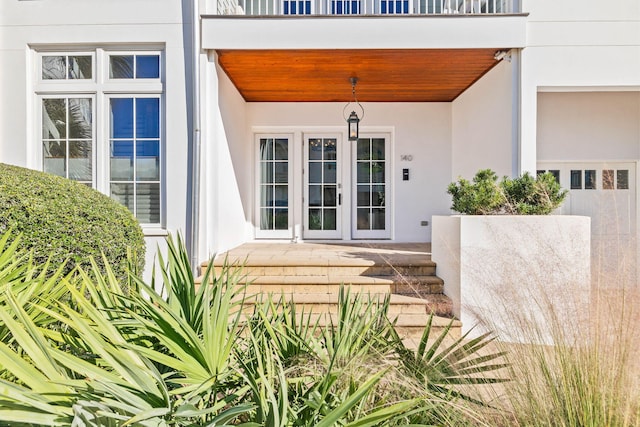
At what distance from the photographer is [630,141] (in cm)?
625

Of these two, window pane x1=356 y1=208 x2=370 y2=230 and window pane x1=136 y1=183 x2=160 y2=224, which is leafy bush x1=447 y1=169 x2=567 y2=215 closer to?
window pane x1=356 y1=208 x2=370 y2=230

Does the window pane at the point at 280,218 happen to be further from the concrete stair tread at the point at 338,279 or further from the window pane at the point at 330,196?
the concrete stair tread at the point at 338,279

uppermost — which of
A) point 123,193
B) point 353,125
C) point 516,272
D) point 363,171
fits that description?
point 353,125

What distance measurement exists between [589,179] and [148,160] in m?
7.23

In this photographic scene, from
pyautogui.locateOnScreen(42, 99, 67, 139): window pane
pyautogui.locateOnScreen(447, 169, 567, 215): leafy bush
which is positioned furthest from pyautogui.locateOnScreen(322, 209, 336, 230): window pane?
pyautogui.locateOnScreen(42, 99, 67, 139): window pane

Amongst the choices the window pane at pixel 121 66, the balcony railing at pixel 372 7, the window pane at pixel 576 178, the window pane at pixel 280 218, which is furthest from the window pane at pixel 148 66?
the window pane at pixel 576 178

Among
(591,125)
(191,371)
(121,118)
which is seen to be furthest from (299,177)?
(191,371)

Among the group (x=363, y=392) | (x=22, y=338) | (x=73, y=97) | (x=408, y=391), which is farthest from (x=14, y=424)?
(x=73, y=97)

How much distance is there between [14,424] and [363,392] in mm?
1201

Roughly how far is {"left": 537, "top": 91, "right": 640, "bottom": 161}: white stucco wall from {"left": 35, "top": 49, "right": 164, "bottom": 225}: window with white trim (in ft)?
20.3

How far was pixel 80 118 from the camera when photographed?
5.24 meters

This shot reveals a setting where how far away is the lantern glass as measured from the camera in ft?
21.6

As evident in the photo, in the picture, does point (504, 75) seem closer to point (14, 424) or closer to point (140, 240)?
point (140, 240)

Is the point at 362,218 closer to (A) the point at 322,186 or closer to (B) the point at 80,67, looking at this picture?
(A) the point at 322,186
